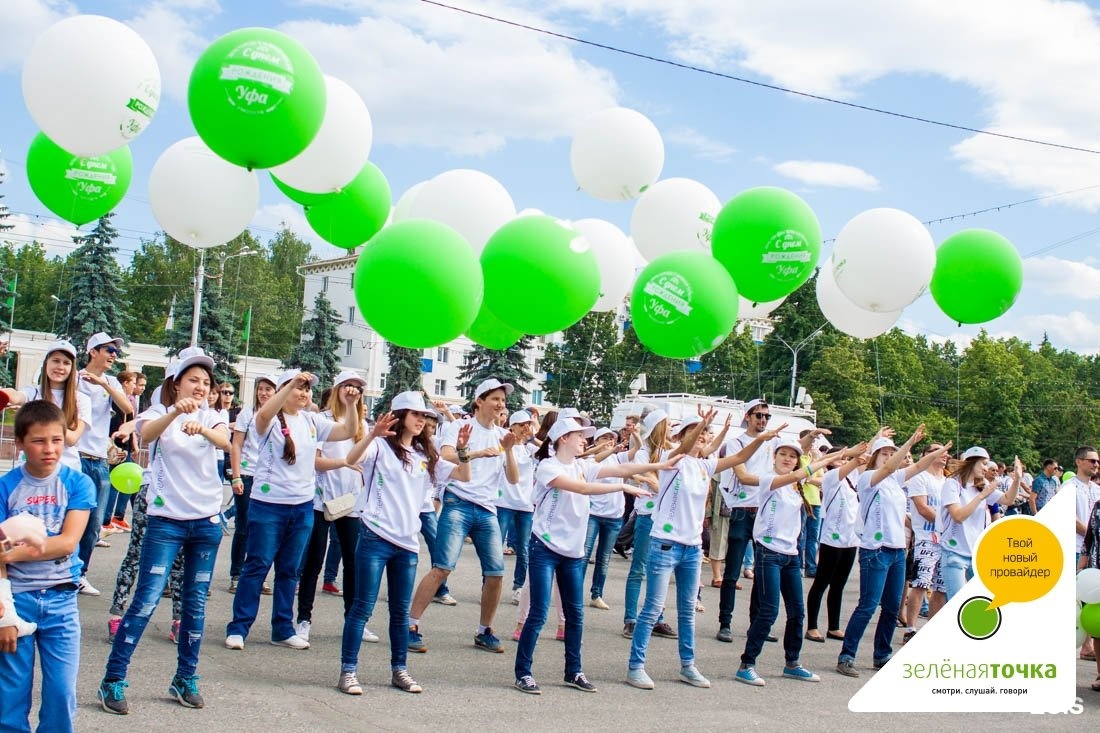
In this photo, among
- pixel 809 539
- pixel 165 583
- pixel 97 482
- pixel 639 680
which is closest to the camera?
pixel 165 583

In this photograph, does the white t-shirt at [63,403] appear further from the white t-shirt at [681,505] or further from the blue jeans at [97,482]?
the white t-shirt at [681,505]

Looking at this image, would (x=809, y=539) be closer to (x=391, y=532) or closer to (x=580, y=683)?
(x=580, y=683)

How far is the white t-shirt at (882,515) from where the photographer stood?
8.05 metres

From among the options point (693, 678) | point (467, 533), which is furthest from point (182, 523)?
point (693, 678)

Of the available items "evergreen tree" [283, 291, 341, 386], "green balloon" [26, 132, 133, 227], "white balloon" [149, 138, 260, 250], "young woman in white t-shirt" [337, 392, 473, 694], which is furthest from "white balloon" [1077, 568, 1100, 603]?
"evergreen tree" [283, 291, 341, 386]

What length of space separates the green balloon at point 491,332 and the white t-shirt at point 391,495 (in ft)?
5.89

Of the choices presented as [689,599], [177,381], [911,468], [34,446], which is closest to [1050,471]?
[911,468]

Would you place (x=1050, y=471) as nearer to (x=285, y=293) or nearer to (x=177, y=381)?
(x=177, y=381)

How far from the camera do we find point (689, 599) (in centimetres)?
725

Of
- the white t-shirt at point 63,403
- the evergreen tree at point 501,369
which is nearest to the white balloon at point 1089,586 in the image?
the white t-shirt at point 63,403

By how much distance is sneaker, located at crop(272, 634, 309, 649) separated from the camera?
718 cm

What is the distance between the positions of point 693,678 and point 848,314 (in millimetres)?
3784

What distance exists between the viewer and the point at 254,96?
6.01 metres

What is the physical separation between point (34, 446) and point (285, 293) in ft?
220
